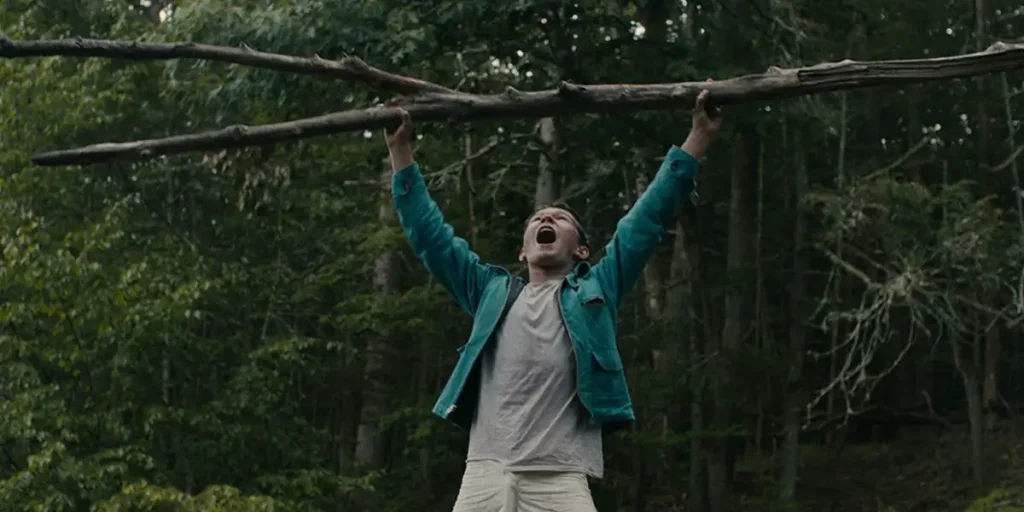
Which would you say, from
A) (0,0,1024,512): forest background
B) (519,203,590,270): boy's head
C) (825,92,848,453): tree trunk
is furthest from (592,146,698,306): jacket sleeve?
(825,92,848,453): tree trunk

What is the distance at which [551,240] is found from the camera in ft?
10.9

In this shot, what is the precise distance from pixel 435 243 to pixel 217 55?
0.73 m

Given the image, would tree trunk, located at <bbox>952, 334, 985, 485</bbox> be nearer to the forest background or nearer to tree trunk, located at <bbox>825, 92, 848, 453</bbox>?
the forest background

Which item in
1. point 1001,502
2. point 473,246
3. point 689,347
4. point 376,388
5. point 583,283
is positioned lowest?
point 1001,502

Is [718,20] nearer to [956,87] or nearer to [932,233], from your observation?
[932,233]

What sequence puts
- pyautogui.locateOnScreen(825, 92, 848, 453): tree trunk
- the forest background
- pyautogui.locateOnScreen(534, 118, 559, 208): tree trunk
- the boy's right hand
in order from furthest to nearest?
pyautogui.locateOnScreen(825, 92, 848, 453): tree trunk → pyautogui.locateOnScreen(534, 118, 559, 208): tree trunk → the forest background → the boy's right hand

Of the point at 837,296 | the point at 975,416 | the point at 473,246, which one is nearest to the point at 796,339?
the point at 837,296

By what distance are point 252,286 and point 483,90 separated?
10.00ft

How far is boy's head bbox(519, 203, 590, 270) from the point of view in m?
3.31

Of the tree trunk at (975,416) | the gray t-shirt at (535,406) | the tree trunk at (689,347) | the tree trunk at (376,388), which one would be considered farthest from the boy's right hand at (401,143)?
the tree trunk at (975,416)

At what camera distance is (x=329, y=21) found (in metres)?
9.08

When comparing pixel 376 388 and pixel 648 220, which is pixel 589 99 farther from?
pixel 376 388

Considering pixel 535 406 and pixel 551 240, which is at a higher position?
pixel 551 240

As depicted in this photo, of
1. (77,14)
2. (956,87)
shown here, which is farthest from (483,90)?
(956,87)
